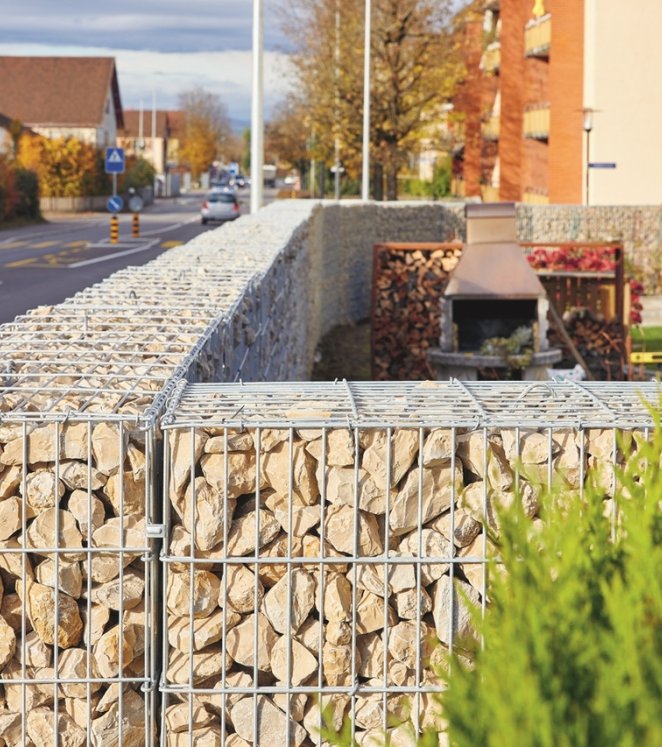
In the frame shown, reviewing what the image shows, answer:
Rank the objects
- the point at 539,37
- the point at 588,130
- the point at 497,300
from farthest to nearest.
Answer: the point at 539,37
the point at 588,130
the point at 497,300

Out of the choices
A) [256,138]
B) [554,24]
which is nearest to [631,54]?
[554,24]

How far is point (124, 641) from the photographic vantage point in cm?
425

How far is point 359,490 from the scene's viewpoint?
4.17m

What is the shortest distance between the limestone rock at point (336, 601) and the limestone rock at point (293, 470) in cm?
23

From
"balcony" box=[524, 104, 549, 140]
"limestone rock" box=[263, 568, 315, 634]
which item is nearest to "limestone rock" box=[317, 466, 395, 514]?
"limestone rock" box=[263, 568, 315, 634]

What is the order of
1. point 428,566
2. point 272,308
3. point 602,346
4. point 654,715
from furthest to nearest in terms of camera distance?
point 602,346 → point 272,308 → point 428,566 → point 654,715

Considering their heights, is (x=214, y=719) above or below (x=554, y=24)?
below

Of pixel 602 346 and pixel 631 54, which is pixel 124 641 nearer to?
pixel 602 346

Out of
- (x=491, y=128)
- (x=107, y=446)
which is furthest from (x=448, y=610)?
(x=491, y=128)

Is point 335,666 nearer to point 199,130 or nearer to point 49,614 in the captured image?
point 49,614

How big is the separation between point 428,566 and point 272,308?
5.67m

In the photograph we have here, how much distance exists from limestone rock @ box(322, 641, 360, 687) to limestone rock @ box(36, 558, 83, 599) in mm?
710

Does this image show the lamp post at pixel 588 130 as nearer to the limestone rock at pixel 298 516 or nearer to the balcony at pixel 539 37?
the balcony at pixel 539 37

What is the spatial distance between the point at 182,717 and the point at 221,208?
54.6m
